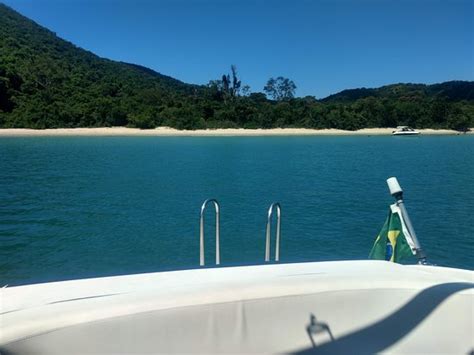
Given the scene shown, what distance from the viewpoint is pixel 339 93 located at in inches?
7338

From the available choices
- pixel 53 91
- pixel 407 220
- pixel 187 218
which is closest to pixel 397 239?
pixel 407 220

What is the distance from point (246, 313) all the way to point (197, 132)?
222 feet

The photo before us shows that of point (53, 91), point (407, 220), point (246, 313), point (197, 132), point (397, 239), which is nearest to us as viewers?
point (246, 313)

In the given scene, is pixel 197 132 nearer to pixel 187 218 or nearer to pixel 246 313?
pixel 187 218

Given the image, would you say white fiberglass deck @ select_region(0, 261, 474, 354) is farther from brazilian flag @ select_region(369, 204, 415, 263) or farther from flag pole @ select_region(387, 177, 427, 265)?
brazilian flag @ select_region(369, 204, 415, 263)

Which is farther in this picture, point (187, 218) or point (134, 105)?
point (134, 105)

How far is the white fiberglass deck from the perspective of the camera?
2043 mm

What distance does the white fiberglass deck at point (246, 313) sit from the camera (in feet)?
6.70

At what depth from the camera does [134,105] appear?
7112cm

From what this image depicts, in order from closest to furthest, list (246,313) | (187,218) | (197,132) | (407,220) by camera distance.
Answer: (246,313)
(407,220)
(187,218)
(197,132)

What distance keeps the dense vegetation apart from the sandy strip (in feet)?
5.45

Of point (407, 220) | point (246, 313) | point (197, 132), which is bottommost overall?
point (246, 313)

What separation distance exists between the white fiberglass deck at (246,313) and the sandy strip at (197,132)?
208 ft

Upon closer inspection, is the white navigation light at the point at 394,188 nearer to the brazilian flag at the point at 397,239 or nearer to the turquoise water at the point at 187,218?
the brazilian flag at the point at 397,239
